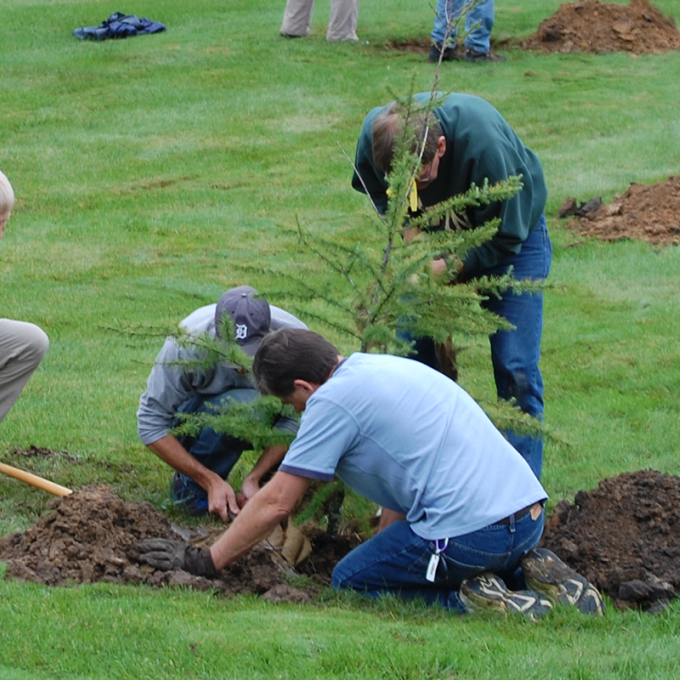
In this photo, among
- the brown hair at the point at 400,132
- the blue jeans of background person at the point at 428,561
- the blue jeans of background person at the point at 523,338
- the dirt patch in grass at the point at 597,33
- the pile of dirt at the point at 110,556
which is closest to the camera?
the blue jeans of background person at the point at 428,561

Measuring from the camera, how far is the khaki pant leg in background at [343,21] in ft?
58.0

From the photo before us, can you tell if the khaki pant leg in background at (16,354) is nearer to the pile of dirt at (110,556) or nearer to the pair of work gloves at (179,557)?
the pile of dirt at (110,556)

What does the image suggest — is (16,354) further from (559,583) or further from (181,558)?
(559,583)

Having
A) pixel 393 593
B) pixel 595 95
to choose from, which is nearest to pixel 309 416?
pixel 393 593

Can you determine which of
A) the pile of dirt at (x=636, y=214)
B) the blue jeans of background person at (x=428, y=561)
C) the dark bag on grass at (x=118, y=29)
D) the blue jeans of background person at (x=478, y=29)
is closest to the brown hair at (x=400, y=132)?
the blue jeans of background person at (x=428, y=561)

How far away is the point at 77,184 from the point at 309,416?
30.5ft

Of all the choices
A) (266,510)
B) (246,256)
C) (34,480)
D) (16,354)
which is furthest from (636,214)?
(266,510)

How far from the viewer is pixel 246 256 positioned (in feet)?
35.1

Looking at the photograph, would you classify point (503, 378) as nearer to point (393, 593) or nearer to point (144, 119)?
point (393, 593)

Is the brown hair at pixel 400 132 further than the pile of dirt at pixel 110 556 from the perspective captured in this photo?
Yes

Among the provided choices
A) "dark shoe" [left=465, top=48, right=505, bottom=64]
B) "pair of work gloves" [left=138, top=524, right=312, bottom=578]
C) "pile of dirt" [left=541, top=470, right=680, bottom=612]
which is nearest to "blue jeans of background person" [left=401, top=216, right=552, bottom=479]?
"pile of dirt" [left=541, top=470, right=680, bottom=612]

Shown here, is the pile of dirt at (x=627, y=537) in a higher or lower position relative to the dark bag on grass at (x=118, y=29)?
higher

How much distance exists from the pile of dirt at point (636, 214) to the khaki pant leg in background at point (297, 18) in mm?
7734

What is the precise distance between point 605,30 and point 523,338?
13.9 m
